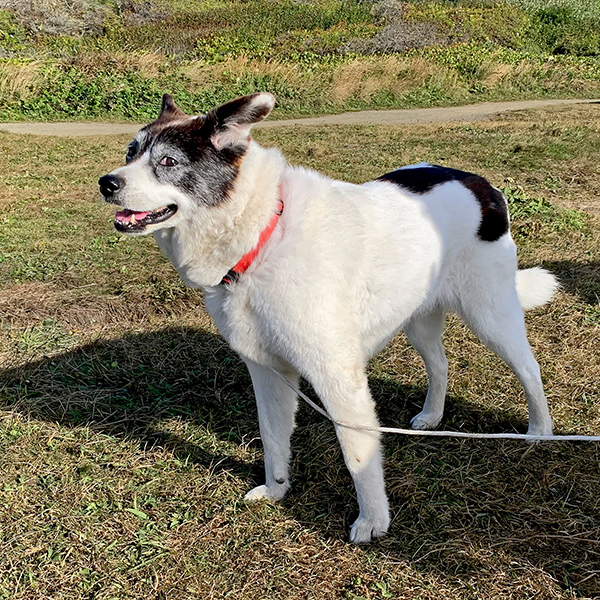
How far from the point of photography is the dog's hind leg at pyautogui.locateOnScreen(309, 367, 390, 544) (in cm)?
249

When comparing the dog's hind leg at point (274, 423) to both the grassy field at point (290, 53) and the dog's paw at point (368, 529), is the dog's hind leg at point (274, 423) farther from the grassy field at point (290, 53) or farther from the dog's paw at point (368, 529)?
the grassy field at point (290, 53)

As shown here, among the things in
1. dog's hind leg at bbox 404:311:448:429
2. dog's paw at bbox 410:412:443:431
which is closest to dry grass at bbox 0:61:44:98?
dog's hind leg at bbox 404:311:448:429

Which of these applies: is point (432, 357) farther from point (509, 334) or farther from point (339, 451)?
point (339, 451)

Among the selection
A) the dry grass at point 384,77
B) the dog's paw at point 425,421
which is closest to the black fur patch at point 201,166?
the dog's paw at point 425,421

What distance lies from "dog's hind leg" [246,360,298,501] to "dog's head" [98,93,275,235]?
29.6 inches

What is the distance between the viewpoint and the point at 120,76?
13.8 meters

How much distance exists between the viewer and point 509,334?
10.2ft

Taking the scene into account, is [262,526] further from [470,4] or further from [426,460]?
[470,4]

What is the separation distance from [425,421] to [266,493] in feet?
3.39

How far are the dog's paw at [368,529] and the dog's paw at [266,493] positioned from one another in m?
0.43

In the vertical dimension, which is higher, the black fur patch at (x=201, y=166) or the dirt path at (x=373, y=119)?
the black fur patch at (x=201, y=166)

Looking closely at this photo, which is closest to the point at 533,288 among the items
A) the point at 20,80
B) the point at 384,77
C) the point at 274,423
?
the point at 274,423

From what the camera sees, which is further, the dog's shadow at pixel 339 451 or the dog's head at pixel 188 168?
the dog's shadow at pixel 339 451

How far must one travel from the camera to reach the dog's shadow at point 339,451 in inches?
108
